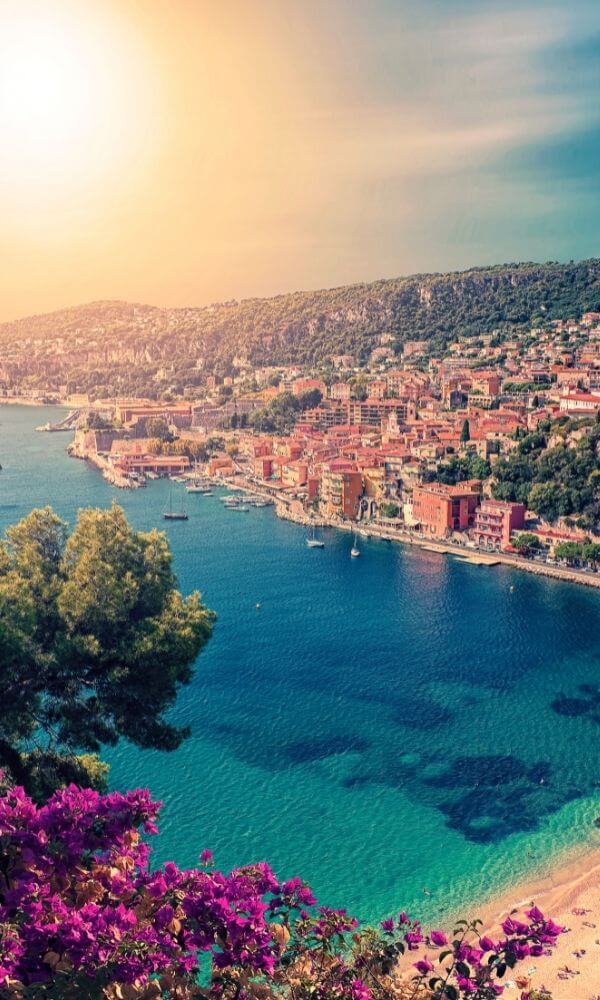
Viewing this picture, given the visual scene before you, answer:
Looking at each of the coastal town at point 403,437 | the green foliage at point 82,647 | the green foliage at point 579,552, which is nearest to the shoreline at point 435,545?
the coastal town at point 403,437

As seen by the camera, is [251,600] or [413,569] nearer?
[251,600]

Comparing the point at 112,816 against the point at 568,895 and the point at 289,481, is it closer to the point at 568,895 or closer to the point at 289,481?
the point at 568,895

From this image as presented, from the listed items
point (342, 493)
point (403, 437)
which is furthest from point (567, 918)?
point (403, 437)

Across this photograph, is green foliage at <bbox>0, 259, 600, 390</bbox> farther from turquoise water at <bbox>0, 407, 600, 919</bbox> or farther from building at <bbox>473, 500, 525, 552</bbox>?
turquoise water at <bbox>0, 407, 600, 919</bbox>

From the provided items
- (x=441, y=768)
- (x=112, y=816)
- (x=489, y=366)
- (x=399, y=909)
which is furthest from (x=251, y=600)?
(x=489, y=366)

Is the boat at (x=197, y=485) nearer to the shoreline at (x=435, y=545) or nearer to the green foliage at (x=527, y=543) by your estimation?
the shoreline at (x=435, y=545)
